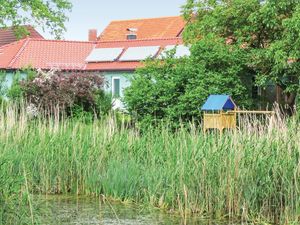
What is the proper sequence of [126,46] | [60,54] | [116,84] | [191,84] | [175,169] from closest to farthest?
[175,169]
[191,84]
[116,84]
[126,46]
[60,54]

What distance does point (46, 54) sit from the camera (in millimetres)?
41531

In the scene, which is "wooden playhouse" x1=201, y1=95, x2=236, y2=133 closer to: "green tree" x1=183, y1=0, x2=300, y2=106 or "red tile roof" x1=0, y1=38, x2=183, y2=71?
"green tree" x1=183, y1=0, x2=300, y2=106

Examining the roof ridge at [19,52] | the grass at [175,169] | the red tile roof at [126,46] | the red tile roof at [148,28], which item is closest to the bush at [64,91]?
the grass at [175,169]

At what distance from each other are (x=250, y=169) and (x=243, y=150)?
38 cm

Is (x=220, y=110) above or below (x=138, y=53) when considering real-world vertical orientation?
below

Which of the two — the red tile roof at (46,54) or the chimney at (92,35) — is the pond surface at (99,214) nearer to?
the red tile roof at (46,54)

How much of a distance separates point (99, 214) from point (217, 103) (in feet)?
27.6

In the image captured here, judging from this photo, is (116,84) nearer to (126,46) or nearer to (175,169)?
(126,46)

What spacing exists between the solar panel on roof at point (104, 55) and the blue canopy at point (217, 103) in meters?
20.6

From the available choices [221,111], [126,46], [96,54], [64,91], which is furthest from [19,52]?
[221,111]

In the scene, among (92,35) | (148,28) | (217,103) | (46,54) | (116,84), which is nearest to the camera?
(217,103)

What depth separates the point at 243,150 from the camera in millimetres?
10430

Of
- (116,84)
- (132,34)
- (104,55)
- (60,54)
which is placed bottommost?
(116,84)

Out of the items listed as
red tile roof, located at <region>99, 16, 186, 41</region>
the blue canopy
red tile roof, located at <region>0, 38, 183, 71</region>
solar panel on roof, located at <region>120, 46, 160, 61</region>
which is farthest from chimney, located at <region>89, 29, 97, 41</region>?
the blue canopy
